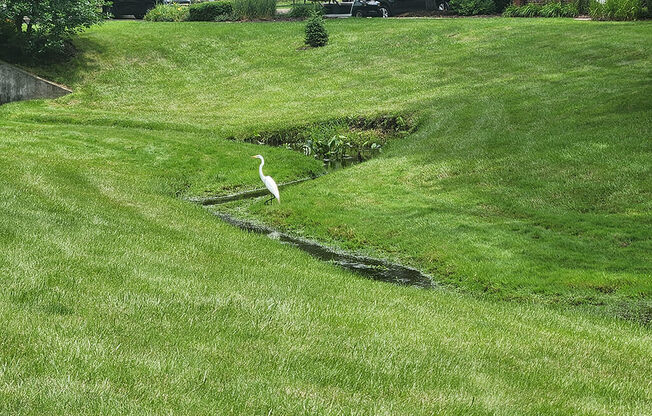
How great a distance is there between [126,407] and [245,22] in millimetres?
57736

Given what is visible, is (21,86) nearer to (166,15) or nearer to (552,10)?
(166,15)

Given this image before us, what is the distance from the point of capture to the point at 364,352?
9.31 metres

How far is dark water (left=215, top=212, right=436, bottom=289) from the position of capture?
18.3 m

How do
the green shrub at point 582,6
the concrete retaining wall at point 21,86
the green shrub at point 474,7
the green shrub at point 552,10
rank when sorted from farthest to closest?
1. the green shrub at point 474,7
2. the green shrub at point 552,10
3. the green shrub at point 582,6
4. the concrete retaining wall at point 21,86

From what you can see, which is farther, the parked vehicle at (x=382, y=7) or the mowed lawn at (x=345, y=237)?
the parked vehicle at (x=382, y=7)

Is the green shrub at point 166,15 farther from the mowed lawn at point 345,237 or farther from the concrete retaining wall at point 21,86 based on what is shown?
the concrete retaining wall at point 21,86

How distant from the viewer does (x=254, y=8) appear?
6353 cm

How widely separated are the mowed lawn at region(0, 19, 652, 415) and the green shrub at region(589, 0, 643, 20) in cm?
299

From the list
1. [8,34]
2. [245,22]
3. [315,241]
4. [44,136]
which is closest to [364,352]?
[315,241]

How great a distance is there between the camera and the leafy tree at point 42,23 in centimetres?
4500

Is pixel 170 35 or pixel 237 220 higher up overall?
pixel 170 35

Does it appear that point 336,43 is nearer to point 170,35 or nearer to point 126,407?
point 170,35

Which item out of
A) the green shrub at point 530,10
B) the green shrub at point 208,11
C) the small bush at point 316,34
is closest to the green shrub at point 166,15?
the green shrub at point 208,11

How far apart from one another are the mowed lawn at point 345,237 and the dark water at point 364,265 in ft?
2.05
